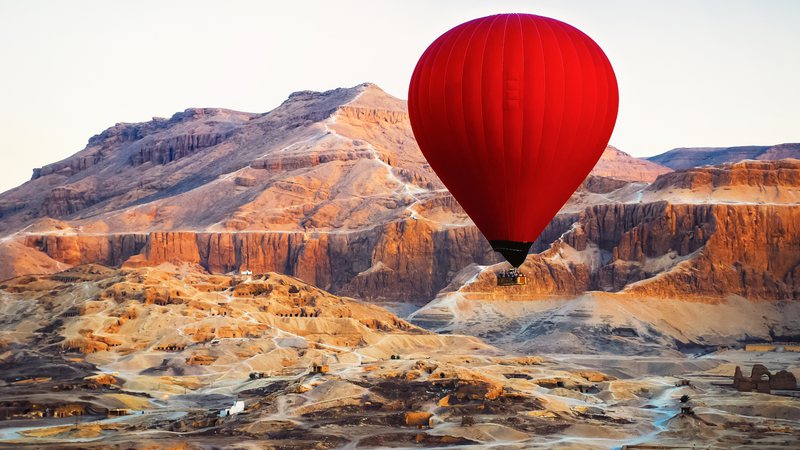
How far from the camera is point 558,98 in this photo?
68.6 metres

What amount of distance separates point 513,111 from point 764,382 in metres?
54.3

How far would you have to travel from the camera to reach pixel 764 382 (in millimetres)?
112688

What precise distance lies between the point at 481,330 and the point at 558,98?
97486 millimetres

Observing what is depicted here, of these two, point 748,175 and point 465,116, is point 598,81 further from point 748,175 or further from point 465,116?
point 748,175

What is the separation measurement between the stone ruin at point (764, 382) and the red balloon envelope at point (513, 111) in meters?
47.8

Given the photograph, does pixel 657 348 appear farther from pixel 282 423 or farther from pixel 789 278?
pixel 282 423

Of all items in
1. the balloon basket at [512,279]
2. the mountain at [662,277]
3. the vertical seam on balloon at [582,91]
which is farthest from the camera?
the mountain at [662,277]

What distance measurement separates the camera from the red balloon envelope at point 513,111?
224 ft

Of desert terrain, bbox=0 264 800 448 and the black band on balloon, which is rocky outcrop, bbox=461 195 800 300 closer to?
desert terrain, bbox=0 264 800 448

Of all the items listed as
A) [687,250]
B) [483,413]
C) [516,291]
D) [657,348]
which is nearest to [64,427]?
[483,413]

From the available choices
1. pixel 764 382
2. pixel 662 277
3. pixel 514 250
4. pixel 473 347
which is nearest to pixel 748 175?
pixel 662 277

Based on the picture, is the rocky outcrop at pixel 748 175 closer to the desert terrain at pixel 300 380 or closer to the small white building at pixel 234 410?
the desert terrain at pixel 300 380

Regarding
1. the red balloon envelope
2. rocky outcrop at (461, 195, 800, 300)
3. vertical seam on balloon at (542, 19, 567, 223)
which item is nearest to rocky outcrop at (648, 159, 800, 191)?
rocky outcrop at (461, 195, 800, 300)

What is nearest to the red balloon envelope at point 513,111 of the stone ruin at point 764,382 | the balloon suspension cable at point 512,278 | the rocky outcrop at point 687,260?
the balloon suspension cable at point 512,278
